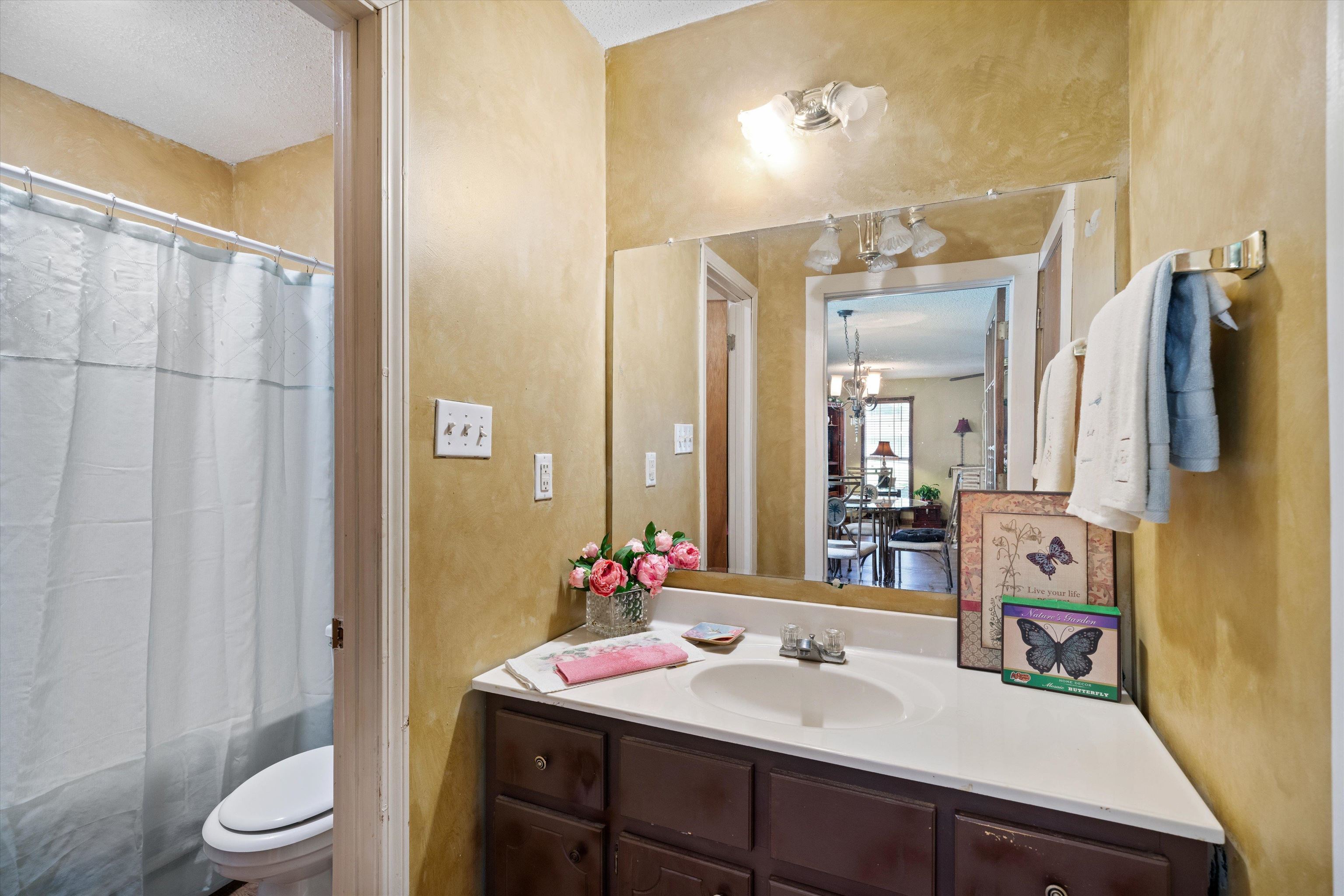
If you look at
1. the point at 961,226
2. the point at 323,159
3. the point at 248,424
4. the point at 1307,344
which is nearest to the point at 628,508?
the point at 961,226

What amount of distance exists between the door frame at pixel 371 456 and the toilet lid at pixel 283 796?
434 millimetres

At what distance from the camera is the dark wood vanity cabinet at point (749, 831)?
0.77m

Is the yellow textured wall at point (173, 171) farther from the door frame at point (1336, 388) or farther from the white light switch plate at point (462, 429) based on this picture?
the door frame at point (1336, 388)

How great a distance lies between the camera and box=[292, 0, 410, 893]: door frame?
1023 mm

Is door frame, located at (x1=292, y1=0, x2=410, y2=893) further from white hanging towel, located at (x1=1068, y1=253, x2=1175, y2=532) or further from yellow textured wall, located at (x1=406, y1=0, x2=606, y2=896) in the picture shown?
white hanging towel, located at (x1=1068, y1=253, x2=1175, y2=532)

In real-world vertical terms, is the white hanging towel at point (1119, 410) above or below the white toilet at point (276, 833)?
above

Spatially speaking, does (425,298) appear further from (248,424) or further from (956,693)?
(956,693)

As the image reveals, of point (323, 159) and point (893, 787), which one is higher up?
point (323, 159)

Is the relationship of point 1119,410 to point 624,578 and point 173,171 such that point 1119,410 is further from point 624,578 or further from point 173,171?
point 173,171

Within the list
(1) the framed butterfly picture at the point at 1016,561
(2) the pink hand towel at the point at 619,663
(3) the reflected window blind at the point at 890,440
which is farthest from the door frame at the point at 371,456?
(1) the framed butterfly picture at the point at 1016,561

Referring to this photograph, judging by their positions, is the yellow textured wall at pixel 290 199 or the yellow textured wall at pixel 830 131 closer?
the yellow textured wall at pixel 830 131

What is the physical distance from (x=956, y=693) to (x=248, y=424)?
198 centimetres

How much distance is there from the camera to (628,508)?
1662mm

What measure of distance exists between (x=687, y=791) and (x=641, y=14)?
175 cm
